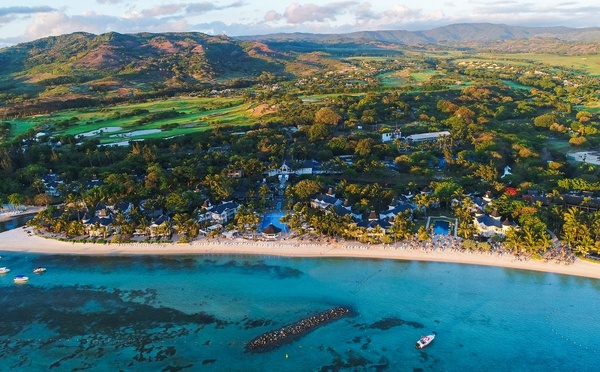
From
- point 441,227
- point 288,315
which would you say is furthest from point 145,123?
point 288,315

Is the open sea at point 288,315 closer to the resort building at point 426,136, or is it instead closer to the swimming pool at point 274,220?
A: the swimming pool at point 274,220

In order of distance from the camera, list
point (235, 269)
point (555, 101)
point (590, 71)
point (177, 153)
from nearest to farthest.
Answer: point (235, 269)
point (177, 153)
point (555, 101)
point (590, 71)

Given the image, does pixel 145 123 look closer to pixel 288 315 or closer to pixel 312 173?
pixel 312 173

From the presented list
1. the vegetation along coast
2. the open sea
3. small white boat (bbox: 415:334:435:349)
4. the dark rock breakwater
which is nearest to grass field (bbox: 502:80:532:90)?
the vegetation along coast

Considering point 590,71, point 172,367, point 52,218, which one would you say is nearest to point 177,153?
point 52,218

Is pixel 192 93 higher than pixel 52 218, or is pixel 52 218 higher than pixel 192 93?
pixel 192 93

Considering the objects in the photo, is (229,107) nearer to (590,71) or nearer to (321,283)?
(321,283)

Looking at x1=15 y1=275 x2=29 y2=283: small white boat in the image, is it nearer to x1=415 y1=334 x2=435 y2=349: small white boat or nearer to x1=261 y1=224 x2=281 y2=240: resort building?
x1=261 y1=224 x2=281 y2=240: resort building

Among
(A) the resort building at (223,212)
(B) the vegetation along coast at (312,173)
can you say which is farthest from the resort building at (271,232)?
(A) the resort building at (223,212)
